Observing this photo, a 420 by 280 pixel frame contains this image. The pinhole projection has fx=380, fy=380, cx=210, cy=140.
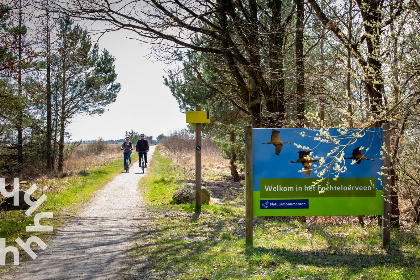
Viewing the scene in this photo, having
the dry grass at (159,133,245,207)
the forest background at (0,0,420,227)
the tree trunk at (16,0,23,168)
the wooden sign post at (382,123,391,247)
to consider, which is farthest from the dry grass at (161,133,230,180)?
the wooden sign post at (382,123,391,247)

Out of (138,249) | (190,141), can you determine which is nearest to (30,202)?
(138,249)

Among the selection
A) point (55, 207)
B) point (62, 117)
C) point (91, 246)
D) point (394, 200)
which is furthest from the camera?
point (62, 117)

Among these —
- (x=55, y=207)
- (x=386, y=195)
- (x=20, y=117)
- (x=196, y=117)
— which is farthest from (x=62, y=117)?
(x=386, y=195)

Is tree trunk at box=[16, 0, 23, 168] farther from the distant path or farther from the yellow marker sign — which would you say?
the yellow marker sign

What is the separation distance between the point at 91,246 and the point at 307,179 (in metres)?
4.25

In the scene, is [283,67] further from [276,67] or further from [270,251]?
[270,251]

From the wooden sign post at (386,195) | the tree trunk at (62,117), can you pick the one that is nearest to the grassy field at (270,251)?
the wooden sign post at (386,195)

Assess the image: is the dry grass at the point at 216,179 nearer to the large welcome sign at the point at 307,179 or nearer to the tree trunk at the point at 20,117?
the large welcome sign at the point at 307,179

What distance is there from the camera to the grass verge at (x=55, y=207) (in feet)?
26.1

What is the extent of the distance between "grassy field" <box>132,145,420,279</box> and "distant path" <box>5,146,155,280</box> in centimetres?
38

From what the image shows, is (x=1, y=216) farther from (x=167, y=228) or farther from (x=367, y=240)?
(x=367, y=240)

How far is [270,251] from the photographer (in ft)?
21.3

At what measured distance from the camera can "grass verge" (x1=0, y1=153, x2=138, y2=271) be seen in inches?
314

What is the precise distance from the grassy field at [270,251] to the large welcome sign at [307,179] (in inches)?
26.1
